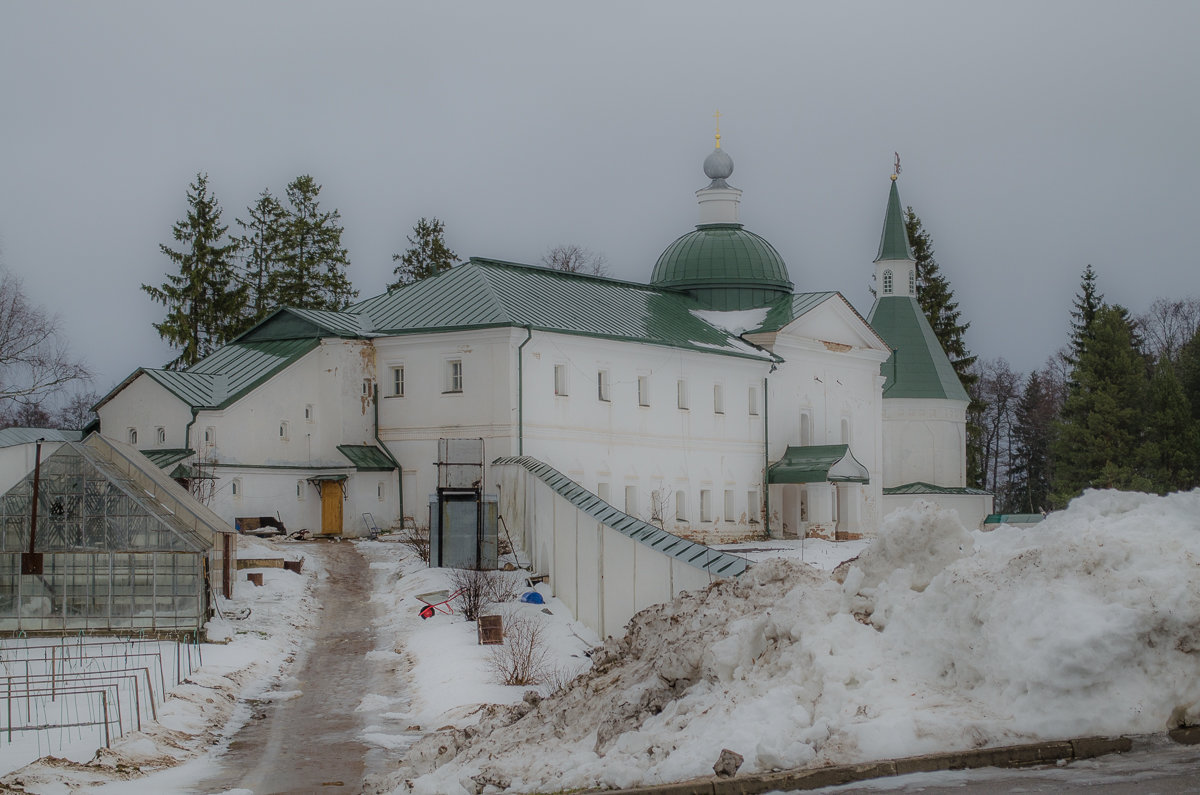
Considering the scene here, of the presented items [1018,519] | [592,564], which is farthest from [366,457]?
[1018,519]

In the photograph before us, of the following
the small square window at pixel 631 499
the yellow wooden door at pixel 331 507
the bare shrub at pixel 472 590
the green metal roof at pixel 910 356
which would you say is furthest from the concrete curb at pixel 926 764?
the green metal roof at pixel 910 356

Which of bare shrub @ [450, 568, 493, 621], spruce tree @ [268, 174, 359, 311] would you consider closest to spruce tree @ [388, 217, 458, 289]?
spruce tree @ [268, 174, 359, 311]

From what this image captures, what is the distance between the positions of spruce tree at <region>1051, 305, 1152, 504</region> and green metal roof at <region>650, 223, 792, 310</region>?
537 inches

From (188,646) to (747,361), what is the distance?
28.3 metres

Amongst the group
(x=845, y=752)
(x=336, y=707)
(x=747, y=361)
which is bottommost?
(x=336, y=707)

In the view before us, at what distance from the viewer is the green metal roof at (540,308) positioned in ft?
142

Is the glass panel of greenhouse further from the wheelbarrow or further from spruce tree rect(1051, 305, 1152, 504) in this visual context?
spruce tree rect(1051, 305, 1152, 504)

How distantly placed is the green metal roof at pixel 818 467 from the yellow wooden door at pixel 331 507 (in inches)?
643

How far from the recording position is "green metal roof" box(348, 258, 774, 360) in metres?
43.4

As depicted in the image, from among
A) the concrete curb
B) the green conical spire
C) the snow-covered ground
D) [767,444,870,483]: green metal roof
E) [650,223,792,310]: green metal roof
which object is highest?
the green conical spire

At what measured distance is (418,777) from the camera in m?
13.9

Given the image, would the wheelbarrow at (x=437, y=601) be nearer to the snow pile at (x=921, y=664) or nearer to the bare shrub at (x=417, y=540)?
the bare shrub at (x=417, y=540)

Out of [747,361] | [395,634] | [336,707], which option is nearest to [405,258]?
[747,361]

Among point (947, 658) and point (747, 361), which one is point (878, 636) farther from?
point (747, 361)
